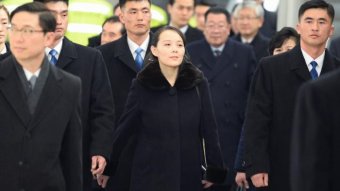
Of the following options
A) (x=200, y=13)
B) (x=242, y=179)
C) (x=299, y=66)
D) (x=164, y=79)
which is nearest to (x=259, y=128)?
(x=299, y=66)

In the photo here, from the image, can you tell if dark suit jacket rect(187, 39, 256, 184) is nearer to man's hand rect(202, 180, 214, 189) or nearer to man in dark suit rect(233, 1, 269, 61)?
man in dark suit rect(233, 1, 269, 61)

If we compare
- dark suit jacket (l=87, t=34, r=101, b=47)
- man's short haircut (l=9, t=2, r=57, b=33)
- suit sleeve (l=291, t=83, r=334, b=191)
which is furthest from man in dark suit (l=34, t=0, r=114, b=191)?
suit sleeve (l=291, t=83, r=334, b=191)

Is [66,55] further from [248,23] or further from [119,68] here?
[248,23]

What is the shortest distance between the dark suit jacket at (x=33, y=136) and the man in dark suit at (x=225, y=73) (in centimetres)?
435

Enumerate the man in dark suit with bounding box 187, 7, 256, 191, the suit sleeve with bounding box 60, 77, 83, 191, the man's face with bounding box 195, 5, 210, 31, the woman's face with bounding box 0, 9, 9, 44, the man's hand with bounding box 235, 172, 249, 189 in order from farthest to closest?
1. the man's face with bounding box 195, 5, 210, 31
2. the man in dark suit with bounding box 187, 7, 256, 191
3. the woman's face with bounding box 0, 9, 9, 44
4. the man's hand with bounding box 235, 172, 249, 189
5. the suit sleeve with bounding box 60, 77, 83, 191

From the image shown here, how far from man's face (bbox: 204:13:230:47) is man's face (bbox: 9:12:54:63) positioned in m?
5.30

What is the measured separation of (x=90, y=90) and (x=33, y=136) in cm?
Result: 190

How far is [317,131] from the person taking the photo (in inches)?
202

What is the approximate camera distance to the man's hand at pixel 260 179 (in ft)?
28.3

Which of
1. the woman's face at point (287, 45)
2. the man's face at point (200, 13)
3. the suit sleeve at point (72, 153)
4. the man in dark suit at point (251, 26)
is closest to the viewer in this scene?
the suit sleeve at point (72, 153)

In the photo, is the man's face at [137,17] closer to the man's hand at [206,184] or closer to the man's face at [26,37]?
the man's hand at [206,184]

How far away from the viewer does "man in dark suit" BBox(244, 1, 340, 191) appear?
8.62 m

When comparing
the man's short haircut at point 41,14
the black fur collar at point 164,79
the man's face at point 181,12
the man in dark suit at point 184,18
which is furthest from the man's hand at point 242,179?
the man's face at point 181,12

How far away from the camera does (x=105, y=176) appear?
938 cm
